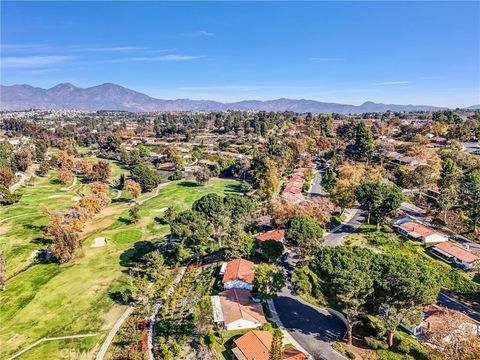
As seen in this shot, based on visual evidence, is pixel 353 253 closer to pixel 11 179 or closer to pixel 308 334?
pixel 308 334

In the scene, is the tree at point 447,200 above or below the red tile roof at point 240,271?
above

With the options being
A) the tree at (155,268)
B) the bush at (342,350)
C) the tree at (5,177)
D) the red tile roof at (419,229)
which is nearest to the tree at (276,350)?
the bush at (342,350)

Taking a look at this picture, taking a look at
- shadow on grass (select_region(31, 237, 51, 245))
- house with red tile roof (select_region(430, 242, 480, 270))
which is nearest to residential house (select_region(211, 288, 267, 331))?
house with red tile roof (select_region(430, 242, 480, 270))

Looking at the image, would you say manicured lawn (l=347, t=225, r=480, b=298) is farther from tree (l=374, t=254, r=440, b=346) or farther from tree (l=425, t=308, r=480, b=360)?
tree (l=374, t=254, r=440, b=346)

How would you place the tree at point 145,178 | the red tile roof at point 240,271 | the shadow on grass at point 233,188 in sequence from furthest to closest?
the tree at point 145,178
the shadow on grass at point 233,188
the red tile roof at point 240,271

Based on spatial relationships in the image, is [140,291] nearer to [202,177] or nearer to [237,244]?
[237,244]

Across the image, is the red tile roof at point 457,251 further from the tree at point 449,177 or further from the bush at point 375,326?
the bush at point 375,326
